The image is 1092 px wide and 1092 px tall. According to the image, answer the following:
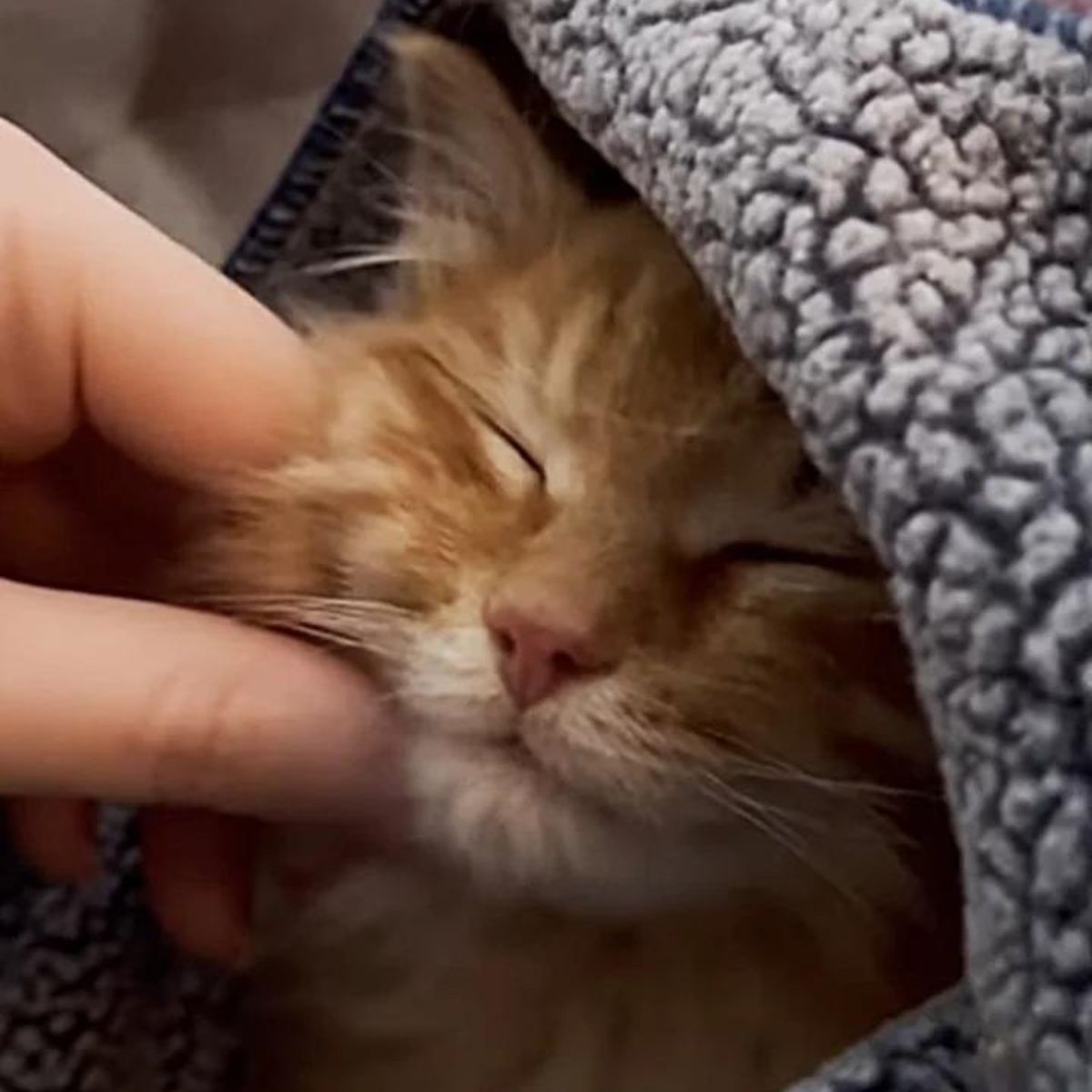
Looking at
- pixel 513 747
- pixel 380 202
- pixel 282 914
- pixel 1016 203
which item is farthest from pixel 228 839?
pixel 1016 203

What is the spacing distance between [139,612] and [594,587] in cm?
15

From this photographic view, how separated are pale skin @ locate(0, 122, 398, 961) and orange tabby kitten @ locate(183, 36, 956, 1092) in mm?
40

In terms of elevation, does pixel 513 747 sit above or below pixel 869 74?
below

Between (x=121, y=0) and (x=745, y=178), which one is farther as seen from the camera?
(x=121, y=0)

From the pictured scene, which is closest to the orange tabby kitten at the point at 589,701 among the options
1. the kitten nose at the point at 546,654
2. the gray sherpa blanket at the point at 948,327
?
the kitten nose at the point at 546,654

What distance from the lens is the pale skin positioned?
71 cm

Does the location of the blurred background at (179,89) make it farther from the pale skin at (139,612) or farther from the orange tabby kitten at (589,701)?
the pale skin at (139,612)

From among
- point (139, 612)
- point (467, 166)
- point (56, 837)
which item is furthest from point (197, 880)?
point (467, 166)

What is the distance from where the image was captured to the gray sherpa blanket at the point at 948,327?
57 centimetres

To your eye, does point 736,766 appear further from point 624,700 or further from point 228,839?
point 228,839

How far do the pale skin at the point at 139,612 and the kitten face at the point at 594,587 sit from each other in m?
0.03

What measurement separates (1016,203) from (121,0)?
0.54m

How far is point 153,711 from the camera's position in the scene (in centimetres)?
71

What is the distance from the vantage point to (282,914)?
96 cm
